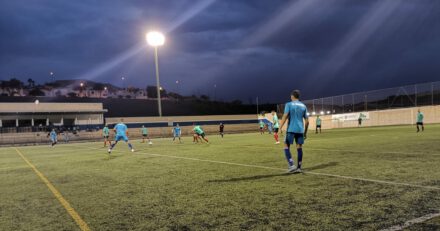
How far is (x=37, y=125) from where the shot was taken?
5850 centimetres

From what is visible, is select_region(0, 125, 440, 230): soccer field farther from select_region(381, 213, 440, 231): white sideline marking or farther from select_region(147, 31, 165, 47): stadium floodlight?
select_region(147, 31, 165, 47): stadium floodlight

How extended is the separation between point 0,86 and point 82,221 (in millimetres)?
103319

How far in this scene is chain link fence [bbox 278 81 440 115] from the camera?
1686 inches

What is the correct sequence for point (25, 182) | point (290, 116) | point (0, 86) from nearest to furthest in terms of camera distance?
point (290, 116) → point (25, 182) → point (0, 86)

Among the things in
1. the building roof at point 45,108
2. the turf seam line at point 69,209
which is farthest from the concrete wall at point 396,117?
the turf seam line at point 69,209

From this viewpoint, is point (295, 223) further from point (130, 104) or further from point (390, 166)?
point (130, 104)

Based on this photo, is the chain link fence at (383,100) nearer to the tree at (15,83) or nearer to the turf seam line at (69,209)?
the turf seam line at (69,209)

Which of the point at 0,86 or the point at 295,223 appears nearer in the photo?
the point at 295,223

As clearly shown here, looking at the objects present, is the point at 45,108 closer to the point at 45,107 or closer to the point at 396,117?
the point at 45,107

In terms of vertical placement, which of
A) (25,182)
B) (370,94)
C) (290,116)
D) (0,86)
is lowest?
(25,182)

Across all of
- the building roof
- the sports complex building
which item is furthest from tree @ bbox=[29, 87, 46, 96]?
the building roof

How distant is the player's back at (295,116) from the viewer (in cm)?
863

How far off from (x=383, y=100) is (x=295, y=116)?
143 ft

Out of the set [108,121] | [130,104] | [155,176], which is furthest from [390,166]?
[130,104]
